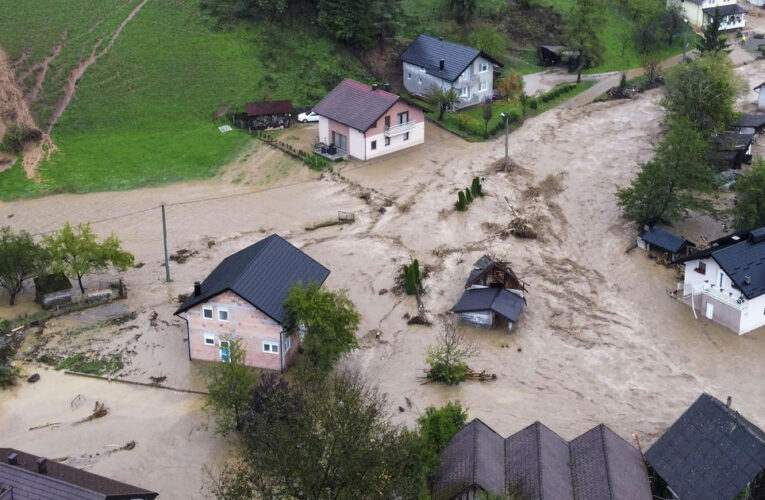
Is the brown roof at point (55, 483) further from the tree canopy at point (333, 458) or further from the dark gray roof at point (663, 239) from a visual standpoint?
the dark gray roof at point (663, 239)

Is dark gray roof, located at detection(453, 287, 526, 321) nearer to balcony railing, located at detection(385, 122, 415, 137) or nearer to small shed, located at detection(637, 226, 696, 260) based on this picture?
small shed, located at detection(637, 226, 696, 260)

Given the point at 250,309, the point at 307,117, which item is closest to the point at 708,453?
the point at 250,309

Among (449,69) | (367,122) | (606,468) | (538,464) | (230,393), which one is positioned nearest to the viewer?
(606,468)

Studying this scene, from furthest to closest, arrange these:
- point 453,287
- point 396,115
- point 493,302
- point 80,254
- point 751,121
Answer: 1. point 751,121
2. point 396,115
3. point 453,287
4. point 80,254
5. point 493,302

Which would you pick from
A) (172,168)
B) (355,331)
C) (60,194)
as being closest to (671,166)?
(355,331)

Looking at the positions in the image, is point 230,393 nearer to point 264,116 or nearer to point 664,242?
point 664,242

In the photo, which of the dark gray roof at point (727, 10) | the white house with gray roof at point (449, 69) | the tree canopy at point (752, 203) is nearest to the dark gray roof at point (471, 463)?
the tree canopy at point (752, 203)
